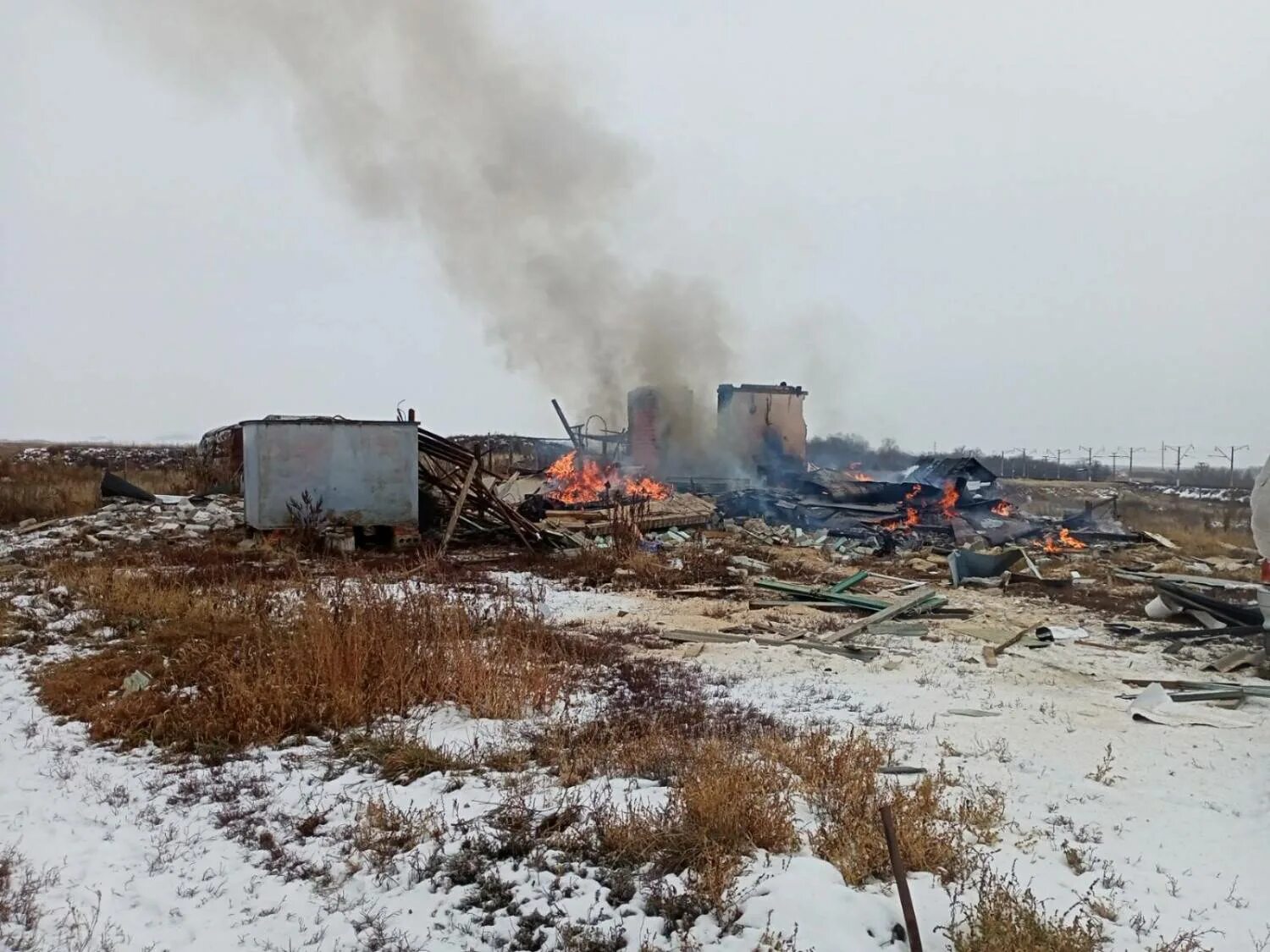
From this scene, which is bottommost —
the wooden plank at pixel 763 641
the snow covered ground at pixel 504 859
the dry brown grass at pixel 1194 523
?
the wooden plank at pixel 763 641

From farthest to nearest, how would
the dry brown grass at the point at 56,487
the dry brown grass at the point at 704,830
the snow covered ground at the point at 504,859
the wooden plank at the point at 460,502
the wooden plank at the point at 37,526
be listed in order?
the dry brown grass at the point at 56,487
the wooden plank at the point at 37,526
the wooden plank at the point at 460,502
the dry brown grass at the point at 704,830
the snow covered ground at the point at 504,859

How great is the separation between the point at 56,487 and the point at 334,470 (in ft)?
36.2

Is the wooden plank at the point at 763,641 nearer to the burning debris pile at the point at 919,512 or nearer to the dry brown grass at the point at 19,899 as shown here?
the dry brown grass at the point at 19,899

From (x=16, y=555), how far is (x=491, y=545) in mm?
7785

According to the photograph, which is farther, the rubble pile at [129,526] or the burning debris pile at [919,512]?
the burning debris pile at [919,512]

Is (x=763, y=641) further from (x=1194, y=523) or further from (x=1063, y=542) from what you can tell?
(x=1194, y=523)

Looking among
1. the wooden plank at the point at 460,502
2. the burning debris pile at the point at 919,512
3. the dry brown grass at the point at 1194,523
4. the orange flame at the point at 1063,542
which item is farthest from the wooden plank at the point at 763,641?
the dry brown grass at the point at 1194,523

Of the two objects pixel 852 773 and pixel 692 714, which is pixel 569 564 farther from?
pixel 852 773

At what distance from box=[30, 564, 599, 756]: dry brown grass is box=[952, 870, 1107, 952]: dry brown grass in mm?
3351

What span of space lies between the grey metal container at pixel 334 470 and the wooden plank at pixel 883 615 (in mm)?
9061

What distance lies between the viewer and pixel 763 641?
27.2 ft

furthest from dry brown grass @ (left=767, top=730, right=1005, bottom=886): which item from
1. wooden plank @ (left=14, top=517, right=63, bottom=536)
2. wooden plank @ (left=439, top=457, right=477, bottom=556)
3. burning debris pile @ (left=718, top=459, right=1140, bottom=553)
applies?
wooden plank @ (left=14, top=517, right=63, bottom=536)

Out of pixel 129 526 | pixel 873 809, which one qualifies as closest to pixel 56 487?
pixel 129 526

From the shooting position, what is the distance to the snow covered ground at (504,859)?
3.09m
